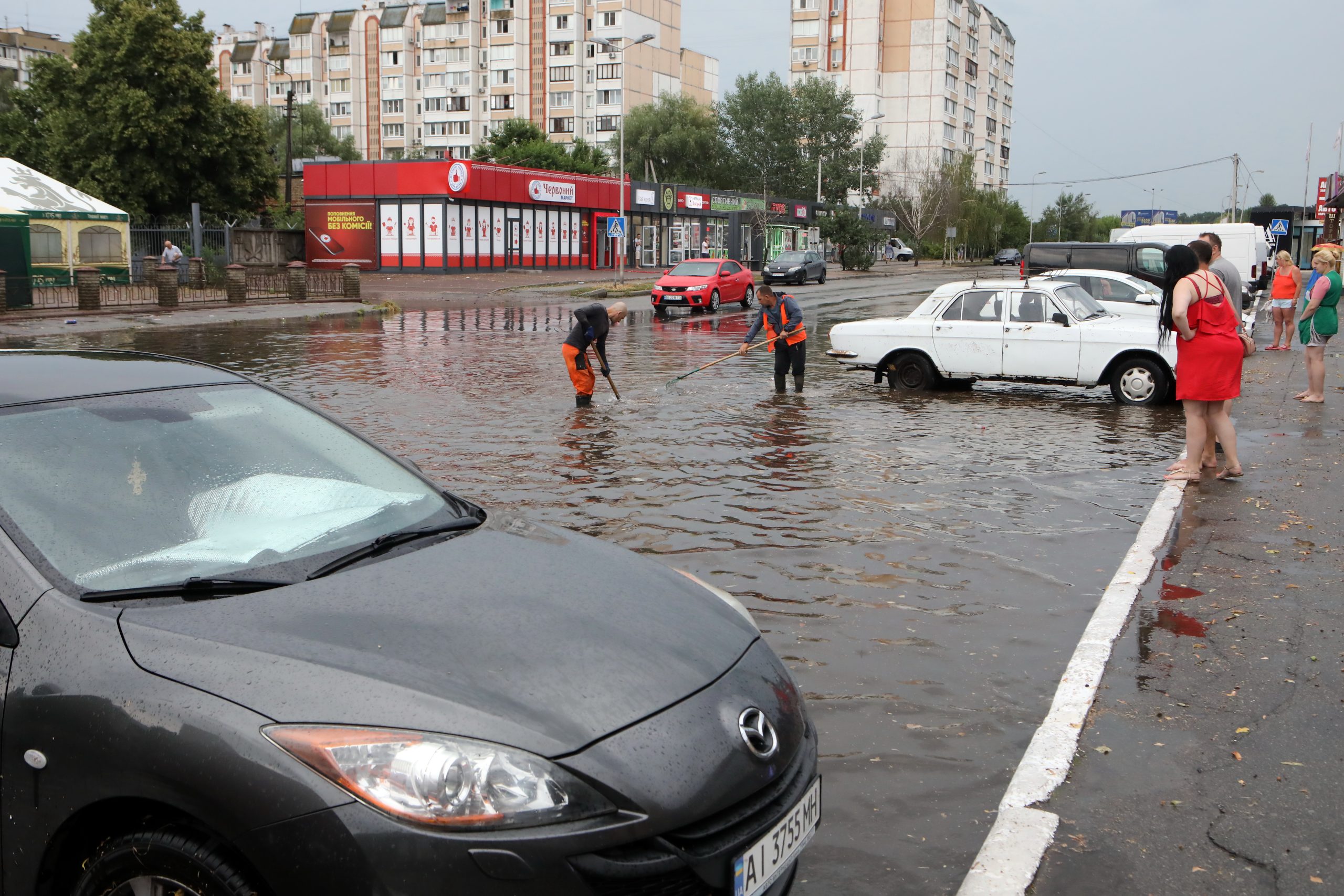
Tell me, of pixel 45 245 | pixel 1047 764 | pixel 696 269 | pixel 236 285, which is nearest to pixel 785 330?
pixel 1047 764

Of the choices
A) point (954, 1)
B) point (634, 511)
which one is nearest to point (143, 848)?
point (634, 511)

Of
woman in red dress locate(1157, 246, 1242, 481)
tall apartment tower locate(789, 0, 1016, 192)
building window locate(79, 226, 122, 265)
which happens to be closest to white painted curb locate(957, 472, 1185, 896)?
woman in red dress locate(1157, 246, 1242, 481)

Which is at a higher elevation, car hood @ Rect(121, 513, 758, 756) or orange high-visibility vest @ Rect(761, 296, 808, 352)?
orange high-visibility vest @ Rect(761, 296, 808, 352)

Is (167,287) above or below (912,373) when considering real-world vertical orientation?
above

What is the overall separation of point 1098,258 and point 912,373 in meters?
11.6

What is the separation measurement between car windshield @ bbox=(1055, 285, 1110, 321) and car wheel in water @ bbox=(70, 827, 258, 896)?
12.9 metres

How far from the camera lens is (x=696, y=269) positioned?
31.8 metres

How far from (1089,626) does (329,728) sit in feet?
13.9

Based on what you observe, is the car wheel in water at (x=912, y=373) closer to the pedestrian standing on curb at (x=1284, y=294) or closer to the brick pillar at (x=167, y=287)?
the pedestrian standing on curb at (x=1284, y=294)

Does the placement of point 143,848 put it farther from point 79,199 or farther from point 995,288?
A: point 79,199

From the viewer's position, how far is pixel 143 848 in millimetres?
2332

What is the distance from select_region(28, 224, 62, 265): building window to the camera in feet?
93.7

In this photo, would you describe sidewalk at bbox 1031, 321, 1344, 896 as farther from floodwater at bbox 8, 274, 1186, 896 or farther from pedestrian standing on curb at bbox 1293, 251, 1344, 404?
pedestrian standing on curb at bbox 1293, 251, 1344, 404

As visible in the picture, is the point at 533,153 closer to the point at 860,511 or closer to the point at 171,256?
the point at 171,256
